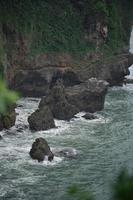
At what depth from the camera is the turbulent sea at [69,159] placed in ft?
79.1

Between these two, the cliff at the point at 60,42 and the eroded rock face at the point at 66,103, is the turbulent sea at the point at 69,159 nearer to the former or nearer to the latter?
the eroded rock face at the point at 66,103

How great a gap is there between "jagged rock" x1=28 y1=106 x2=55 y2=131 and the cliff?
6.33 meters

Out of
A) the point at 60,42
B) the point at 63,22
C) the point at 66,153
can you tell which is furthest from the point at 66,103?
the point at 63,22

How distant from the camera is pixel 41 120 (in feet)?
115

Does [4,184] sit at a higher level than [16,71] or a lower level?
lower

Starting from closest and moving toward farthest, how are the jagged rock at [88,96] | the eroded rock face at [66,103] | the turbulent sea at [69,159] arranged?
1. the turbulent sea at [69,159]
2. the eroded rock face at [66,103]
3. the jagged rock at [88,96]

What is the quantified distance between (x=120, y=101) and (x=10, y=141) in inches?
583

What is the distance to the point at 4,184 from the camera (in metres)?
24.7

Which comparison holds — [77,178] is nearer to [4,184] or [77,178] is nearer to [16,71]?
[4,184]

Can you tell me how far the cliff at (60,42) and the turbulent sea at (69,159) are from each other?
302 centimetres

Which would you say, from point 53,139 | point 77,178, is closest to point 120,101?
point 53,139

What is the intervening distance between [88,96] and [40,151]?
39.0 ft

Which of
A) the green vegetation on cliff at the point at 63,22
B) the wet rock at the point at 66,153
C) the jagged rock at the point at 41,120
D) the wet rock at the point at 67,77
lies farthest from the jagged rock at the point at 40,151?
the green vegetation on cliff at the point at 63,22

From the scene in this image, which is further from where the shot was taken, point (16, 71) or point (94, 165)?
point (16, 71)
